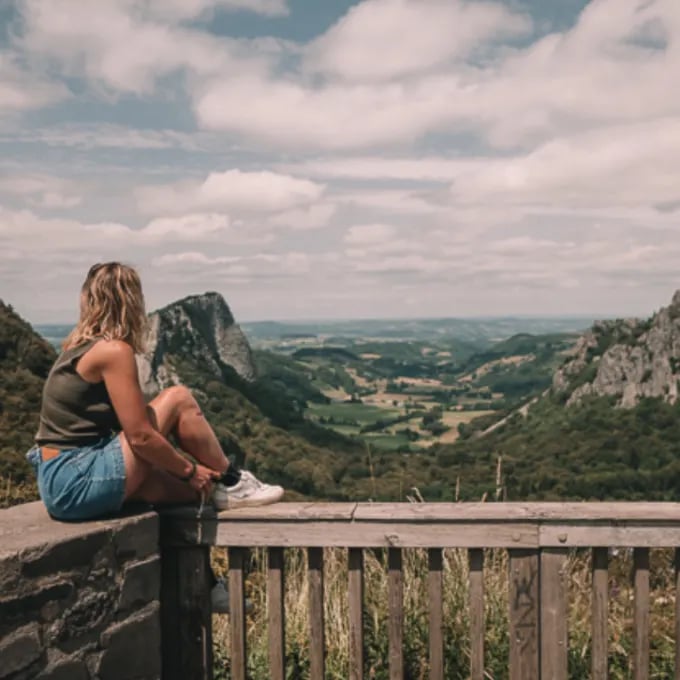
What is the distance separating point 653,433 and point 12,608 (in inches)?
2504

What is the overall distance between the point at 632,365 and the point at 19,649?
79.7 meters

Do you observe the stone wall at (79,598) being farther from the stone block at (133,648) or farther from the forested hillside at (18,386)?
the forested hillside at (18,386)

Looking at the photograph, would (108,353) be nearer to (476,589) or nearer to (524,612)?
(476,589)

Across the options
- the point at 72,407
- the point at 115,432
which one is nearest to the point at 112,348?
the point at 72,407

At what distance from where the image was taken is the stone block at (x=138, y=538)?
3160mm

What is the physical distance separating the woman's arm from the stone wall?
0.93 ft

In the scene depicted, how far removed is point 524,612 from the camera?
3238 millimetres

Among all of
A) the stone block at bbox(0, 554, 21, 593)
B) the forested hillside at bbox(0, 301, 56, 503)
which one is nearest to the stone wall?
the stone block at bbox(0, 554, 21, 593)

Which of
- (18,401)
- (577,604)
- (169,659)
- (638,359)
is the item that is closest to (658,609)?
(577,604)

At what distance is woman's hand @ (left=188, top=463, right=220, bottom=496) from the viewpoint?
11.2 ft

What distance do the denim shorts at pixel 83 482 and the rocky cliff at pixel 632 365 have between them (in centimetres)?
7065

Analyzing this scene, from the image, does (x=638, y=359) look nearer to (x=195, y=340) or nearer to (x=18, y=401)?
(x=195, y=340)

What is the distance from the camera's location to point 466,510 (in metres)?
3.24

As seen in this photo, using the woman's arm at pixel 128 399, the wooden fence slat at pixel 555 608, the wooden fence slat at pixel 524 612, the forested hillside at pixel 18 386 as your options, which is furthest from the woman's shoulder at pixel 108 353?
the forested hillside at pixel 18 386
